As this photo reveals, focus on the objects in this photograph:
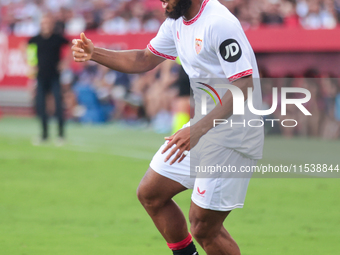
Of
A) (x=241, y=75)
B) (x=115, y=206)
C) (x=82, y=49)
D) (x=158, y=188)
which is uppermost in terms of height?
(x=82, y=49)

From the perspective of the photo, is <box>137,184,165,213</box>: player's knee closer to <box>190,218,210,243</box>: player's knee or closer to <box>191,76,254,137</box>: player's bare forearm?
<box>190,218,210,243</box>: player's knee

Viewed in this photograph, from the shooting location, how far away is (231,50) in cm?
349

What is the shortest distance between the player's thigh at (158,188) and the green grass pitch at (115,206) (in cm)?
97

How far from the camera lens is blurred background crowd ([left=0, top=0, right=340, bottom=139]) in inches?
476

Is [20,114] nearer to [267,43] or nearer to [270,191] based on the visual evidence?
[267,43]

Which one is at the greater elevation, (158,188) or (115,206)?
(158,188)

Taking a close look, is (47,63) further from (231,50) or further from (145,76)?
(231,50)

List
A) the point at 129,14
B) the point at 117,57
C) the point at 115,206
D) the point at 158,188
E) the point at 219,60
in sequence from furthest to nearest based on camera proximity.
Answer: the point at 129,14 < the point at 115,206 < the point at 117,57 < the point at 158,188 < the point at 219,60

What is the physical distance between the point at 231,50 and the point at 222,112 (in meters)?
0.37

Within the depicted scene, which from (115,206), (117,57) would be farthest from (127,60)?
(115,206)

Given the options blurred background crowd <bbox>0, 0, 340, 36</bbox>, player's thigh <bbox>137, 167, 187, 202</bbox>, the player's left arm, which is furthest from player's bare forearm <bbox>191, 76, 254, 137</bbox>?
blurred background crowd <bbox>0, 0, 340, 36</bbox>

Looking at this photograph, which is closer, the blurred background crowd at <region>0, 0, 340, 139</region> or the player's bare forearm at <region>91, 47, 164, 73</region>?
the player's bare forearm at <region>91, 47, 164, 73</region>

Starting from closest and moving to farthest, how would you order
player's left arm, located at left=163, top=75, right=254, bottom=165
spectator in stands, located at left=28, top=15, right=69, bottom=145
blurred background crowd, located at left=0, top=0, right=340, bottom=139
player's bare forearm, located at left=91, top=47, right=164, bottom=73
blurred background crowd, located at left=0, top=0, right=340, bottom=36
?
player's left arm, located at left=163, top=75, right=254, bottom=165 < player's bare forearm, located at left=91, top=47, right=164, bottom=73 < spectator in stands, located at left=28, top=15, right=69, bottom=145 < blurred background crowd, located at left=0, top=0, right=340, bottom=139 < blurred background crowd, located at left=0, top=0, right=340, bottom=36

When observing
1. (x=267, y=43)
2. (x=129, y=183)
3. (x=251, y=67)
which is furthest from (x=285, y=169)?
(x=251, y=67)
